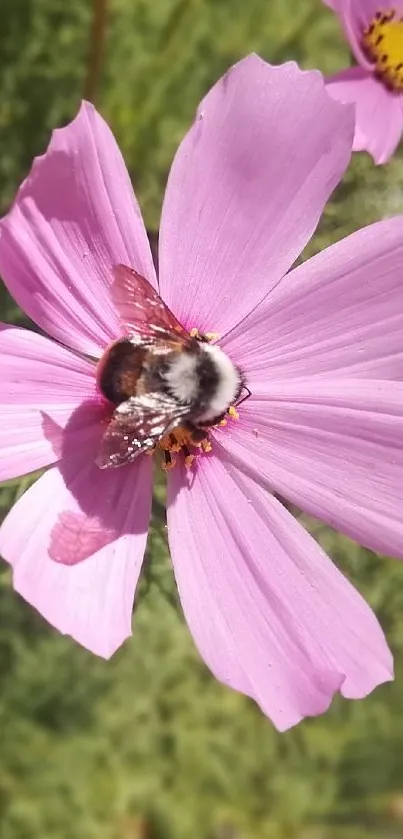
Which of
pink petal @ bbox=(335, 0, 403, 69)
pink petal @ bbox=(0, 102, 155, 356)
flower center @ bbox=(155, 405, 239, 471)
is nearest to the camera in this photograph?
pink petal @ bbox=(0, 102, 155, 356)

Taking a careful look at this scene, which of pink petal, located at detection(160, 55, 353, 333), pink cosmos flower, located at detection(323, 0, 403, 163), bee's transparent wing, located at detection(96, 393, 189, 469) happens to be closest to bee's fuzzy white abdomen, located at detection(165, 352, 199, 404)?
bee's transparent wing, located at detection(96, 393, 189, 469)

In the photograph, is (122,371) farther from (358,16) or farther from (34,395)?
(358,16)

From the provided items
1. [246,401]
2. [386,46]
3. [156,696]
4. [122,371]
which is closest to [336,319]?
[246,401]

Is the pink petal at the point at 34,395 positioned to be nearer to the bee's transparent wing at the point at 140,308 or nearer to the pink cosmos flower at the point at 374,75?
the bee's transparent wing at the point at 140,308

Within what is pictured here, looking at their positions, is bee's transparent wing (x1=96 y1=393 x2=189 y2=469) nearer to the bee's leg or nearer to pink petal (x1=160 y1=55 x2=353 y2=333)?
the bee's leg

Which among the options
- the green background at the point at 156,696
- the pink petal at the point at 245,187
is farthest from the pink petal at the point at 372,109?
the green background at the point at 156,696

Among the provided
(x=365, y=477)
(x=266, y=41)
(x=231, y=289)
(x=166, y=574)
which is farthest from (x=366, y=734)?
(x=266, y=41)
